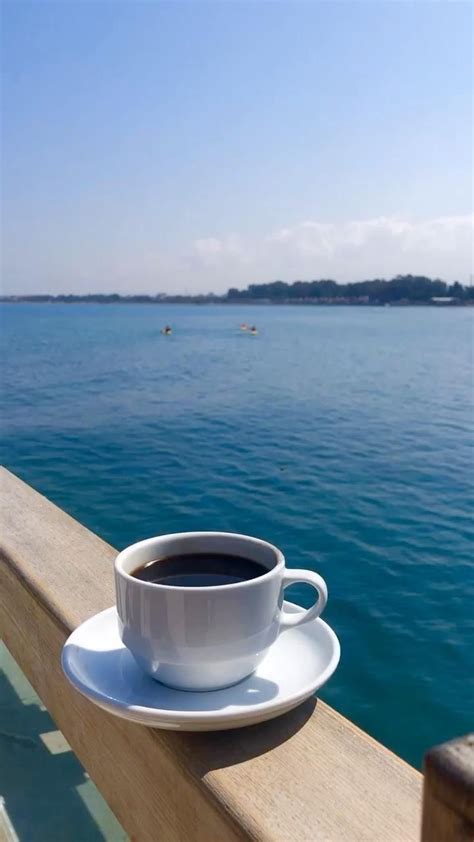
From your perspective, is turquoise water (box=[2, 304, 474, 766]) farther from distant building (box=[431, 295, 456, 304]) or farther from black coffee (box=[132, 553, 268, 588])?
distant building (box=[431, 295, 456, 304])

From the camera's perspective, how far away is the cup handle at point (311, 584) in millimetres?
876

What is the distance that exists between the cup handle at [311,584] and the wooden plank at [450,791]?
0.43 meters

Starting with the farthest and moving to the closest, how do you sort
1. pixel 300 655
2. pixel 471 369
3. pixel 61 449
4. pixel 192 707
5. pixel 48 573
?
pixel 471 369, pixel 61 449, pixel 48 573, pixel 300 655, pixel 192 707

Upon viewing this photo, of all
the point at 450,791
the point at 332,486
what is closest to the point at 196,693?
the point at 450,791

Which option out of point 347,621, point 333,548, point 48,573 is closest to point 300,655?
point 48,573

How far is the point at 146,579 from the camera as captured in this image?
2.88 feet

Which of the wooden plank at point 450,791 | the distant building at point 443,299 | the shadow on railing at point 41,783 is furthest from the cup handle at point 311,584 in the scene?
the distant building at point 443,299

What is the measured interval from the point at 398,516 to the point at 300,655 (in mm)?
7071

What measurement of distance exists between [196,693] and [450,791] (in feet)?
1.50

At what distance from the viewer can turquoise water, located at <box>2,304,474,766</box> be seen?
494cm

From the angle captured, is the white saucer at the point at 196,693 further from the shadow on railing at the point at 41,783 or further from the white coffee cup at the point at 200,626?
the shadow on railing at the point at 41,783

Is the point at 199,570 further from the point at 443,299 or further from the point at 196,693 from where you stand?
the point at 443,299

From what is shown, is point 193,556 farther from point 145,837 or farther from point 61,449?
point 61,449

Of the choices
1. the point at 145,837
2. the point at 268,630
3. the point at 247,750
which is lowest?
the point at 145,837
